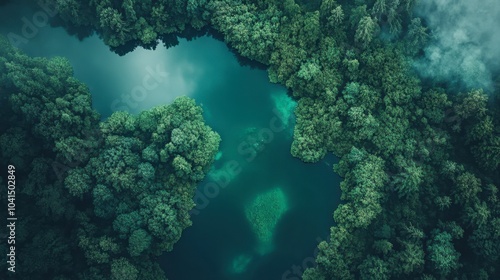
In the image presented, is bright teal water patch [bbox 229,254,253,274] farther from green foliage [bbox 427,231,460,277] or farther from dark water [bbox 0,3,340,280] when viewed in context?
green foliage [bbox 427,231,460,277]

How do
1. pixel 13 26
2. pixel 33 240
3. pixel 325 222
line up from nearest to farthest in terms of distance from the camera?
pixel 33 240
pixel 325 222
pixel 13 26

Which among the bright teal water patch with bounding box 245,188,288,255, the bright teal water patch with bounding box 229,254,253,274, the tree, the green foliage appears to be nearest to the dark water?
the bright teal water patch with bounding box 229,254,253,274

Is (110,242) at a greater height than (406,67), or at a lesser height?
lesser

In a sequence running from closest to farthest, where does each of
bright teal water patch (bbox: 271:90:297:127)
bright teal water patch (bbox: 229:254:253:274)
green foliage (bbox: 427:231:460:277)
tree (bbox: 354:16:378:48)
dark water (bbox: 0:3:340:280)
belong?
green foliage (bbox: 427:231:460:277)
bright teal water patch (bbox: 229:254:253:274)
dark water (bbox: 0:3:340:280)
tree (bbox: 354:16:378:48)
bright teal water patch (bbox: 271:90:297:127)

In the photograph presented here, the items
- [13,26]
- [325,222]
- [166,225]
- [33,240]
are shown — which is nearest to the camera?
[33,240]

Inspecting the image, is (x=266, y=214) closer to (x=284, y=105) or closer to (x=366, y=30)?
(x=284, y=105)

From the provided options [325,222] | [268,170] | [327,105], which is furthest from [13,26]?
[325,222]

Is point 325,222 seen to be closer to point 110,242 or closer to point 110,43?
point 110,242

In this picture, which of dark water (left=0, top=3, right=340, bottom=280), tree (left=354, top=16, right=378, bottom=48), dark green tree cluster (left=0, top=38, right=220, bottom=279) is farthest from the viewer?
tree (left=354, top=16, right=378, bottom=48)
